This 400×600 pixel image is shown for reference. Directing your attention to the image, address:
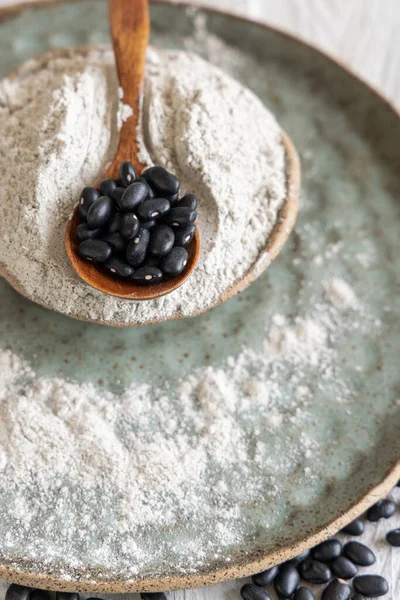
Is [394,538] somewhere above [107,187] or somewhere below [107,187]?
below

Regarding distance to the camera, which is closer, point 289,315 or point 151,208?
point 151,208

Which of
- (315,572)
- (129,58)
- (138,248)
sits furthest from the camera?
(129,58)

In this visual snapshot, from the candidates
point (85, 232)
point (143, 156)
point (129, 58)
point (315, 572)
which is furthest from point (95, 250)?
point (315, 572)

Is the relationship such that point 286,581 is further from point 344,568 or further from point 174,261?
point 174,261

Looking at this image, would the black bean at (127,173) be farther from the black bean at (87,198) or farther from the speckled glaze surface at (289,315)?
the speckled glaze surface at (289,315)

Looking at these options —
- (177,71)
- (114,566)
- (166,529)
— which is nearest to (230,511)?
(166,529)

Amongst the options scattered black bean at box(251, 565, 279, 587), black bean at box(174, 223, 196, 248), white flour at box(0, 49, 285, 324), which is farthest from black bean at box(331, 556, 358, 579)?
black bean at box(174, 223, 196, 248)

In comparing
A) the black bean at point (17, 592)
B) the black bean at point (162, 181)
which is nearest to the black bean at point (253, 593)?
the black bean at point (17, 592)

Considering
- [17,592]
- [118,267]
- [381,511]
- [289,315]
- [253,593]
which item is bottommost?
[17,592]
